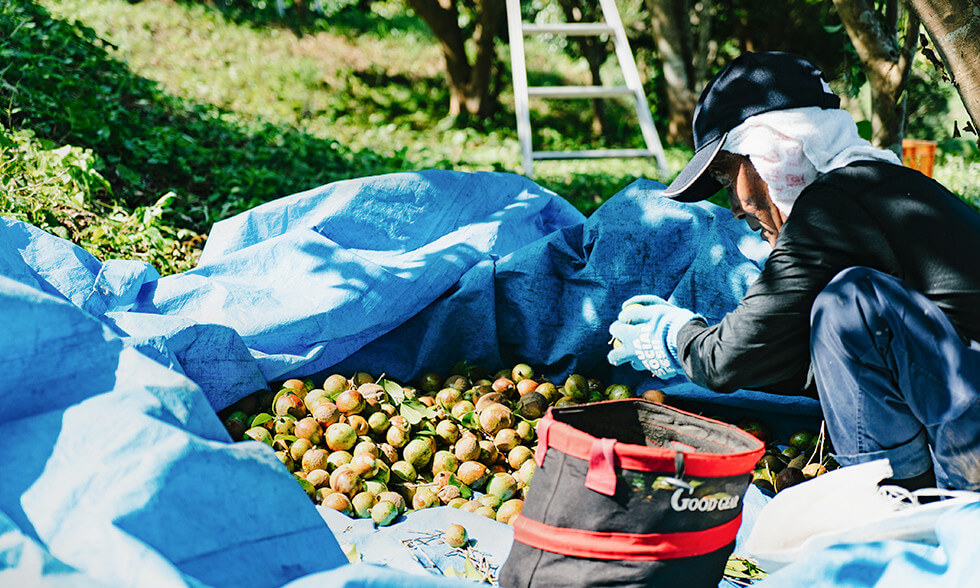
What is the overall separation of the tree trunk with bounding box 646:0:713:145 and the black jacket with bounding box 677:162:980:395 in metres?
5.86

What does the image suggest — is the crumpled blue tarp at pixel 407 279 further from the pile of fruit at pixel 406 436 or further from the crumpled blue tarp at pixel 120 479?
the crumpled blue tarp at pixel 120 479

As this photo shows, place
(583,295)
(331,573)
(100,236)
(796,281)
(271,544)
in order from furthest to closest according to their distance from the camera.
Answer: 1. (100,236)
2. (583,295)
3. (796,281)
4. (271,544)
5. (331,573)

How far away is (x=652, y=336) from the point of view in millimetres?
2326

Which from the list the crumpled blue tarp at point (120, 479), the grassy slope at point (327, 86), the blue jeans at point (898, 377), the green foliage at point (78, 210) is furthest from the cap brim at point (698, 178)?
the grassy slope at point (327, 86)

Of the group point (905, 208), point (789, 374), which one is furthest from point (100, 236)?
point (905, 208)

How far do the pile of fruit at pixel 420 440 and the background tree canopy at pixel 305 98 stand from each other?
1324 mm

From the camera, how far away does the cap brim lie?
213cm

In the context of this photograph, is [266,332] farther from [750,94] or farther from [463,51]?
[463,51]

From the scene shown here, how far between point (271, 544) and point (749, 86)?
1.60 meters

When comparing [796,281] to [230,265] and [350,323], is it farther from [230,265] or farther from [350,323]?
[230,265]

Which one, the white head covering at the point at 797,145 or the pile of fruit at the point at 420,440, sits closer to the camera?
the white head covering at the point at 797,145

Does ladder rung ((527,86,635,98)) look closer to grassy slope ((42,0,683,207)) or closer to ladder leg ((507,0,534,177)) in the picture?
ladder leg ((507,0,534,177))

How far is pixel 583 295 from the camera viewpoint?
9.70 feet

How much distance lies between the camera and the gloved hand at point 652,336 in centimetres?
230
